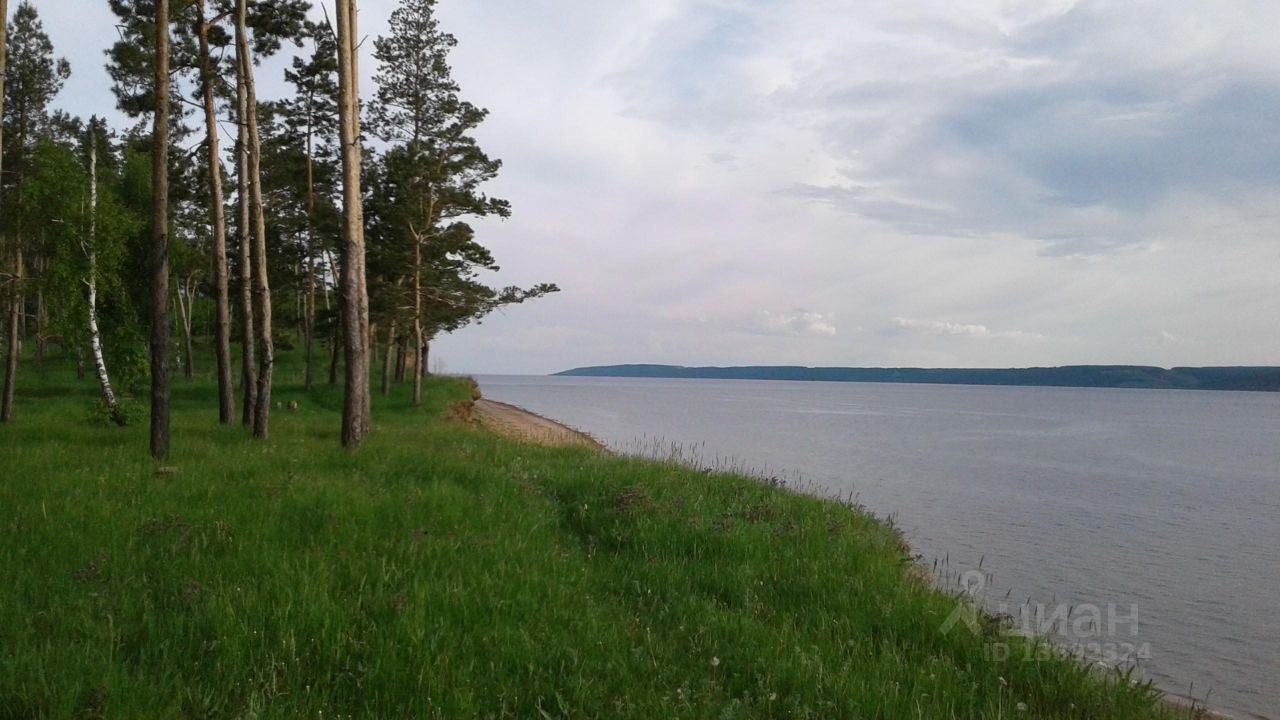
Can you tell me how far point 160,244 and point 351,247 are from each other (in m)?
3.15

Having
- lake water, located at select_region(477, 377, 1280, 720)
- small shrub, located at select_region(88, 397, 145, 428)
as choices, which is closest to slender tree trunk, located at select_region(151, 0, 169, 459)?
small shrub, located at select_region(88, 397, 145, 428)

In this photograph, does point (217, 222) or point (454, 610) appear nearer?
point (454, 610)

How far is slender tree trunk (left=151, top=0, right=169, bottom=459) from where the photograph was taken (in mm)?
10984

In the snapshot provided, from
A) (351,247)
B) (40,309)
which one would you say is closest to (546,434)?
(40,309)

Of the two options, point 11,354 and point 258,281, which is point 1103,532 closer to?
point 258,281

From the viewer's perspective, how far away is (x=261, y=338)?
15.7 meters

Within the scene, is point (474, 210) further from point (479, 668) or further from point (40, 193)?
point (479, 668)

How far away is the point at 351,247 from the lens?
1345cm

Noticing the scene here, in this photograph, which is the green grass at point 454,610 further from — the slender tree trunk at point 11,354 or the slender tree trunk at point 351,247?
the slender tree trunk at point 11,354

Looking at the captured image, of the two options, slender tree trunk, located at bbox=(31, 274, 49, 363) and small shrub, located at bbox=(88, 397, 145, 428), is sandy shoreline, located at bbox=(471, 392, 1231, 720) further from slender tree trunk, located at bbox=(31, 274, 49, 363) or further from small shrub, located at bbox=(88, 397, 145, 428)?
slender tree trunk, located at bbox=(31, 274, 49, 363)

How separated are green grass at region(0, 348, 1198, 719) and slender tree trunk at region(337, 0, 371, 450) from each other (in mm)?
3771

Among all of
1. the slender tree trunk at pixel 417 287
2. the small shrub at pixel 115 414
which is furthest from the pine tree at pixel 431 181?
the small shrub at pixel 115 414

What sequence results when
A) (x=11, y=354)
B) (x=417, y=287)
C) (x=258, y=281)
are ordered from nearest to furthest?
1. (x=258, y=281)
2. (x=11, y=354)
3. (x=417, y=287)

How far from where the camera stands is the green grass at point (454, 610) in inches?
174
